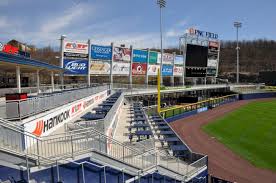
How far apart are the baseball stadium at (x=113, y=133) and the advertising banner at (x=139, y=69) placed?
186 mm

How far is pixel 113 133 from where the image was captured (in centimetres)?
2202

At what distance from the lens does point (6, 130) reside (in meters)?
9.00

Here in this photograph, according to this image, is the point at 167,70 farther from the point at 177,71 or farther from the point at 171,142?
the point at 171,142

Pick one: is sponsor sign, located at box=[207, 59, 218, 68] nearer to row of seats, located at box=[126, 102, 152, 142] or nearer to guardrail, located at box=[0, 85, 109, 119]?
row of seats, located at box=[126, 102, 152, 142]

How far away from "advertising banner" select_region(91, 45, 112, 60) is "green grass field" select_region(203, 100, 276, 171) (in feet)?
64.0

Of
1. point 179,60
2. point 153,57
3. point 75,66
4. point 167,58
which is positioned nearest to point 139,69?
point 153,57

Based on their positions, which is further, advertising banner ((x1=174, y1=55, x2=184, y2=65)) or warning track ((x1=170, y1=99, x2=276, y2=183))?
advertising banner ((x1=174, y1=55, x2=184, y2=65))

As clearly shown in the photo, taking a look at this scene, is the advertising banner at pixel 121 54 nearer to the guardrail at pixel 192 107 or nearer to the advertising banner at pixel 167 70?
the advertising banner at pixel 167 70

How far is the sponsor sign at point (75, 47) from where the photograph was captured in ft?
139

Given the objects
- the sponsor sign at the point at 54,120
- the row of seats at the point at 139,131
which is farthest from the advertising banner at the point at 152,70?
the sponsor sign at the point at 54,120

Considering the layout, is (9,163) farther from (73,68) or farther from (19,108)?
(73,68)

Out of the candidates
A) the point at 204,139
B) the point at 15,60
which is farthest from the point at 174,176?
the point at 204,139

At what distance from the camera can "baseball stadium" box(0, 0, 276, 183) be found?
9.82 metres

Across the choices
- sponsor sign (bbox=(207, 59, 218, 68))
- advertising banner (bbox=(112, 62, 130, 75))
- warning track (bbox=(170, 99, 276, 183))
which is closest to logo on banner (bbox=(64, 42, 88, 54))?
advertising banner (bbox=(112, 62, 130, 75))
